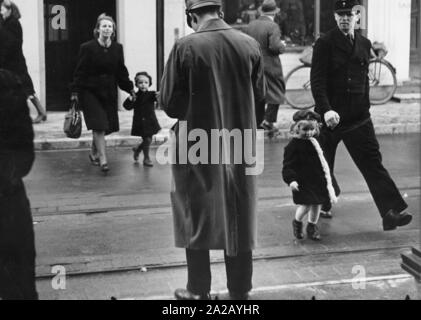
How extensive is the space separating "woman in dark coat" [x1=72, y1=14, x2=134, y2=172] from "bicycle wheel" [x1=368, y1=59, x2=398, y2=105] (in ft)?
21.1

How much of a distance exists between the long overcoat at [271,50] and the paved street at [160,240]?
239 cm

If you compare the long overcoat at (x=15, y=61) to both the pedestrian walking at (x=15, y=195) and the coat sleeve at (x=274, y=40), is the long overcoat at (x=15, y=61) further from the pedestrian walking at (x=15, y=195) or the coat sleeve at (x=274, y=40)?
the coat sleeve at (x=274, y=40)

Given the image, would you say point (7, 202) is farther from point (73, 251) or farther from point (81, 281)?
point (73, 251)

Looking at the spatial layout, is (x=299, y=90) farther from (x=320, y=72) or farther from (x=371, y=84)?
(x=320, y=72)

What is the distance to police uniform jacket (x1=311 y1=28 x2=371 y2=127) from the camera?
24.8 feet

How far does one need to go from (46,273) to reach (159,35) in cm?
931

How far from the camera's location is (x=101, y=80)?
10.5 meters

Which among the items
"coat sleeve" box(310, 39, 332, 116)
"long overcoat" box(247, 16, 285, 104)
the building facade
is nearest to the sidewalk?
"long overcoat" box(247, 16, 285, 104)

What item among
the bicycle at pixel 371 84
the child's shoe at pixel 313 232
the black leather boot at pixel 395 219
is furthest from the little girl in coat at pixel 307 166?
the bicycle at pixel 371 84

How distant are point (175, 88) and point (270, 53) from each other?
25.5ft

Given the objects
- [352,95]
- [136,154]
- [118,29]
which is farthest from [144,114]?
[118,29]

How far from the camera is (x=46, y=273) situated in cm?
661

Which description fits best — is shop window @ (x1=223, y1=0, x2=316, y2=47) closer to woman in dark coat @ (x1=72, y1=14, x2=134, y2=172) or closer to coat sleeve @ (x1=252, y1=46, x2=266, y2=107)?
woman in dark coat @ (x1=72, y1=14, x2=134, y2=172)
